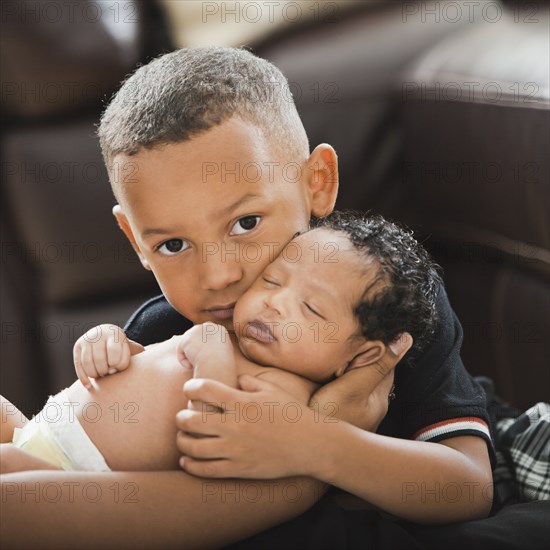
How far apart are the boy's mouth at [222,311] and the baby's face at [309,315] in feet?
0.18

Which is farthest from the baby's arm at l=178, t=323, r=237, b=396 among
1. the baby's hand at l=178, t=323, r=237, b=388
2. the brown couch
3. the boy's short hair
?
the brown couch

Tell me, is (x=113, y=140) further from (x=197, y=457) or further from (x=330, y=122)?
(x=330, y=122)

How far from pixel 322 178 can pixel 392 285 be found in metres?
0.26

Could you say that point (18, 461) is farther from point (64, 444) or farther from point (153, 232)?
point (153, 232)

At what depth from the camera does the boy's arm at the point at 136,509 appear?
3.00 ft

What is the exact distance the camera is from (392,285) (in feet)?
3.38

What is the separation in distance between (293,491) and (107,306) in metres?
0.79

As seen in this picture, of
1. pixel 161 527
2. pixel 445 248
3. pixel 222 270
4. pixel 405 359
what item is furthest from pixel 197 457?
pixel 445 248

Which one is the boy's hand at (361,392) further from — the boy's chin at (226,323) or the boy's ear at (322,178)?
the boy's ear at (322,178)

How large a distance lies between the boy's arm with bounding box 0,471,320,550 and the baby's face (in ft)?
0.48

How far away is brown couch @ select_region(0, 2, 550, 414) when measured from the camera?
1.48m

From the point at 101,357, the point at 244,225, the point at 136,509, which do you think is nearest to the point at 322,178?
the point at 244,225

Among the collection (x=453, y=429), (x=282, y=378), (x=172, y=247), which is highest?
(x=172, y=247)

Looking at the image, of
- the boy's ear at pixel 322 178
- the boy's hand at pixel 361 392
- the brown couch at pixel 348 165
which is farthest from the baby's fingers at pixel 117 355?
the brown couch at pixel 348 165
